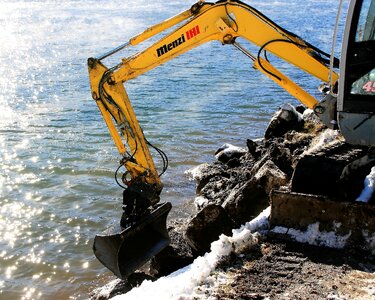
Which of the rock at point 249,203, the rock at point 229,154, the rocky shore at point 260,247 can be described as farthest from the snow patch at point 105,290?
the rock at point 229,154

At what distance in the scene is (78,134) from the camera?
13961 mm

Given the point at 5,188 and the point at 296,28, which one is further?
the point at 296,28

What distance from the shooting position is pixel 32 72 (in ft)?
68.0

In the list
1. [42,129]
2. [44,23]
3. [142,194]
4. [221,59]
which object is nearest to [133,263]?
[142,194]

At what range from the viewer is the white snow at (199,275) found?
516 cm

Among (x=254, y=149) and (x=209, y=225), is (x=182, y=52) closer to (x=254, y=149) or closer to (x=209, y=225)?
(x=209, y=225)

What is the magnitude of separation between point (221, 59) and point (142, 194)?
670 inches

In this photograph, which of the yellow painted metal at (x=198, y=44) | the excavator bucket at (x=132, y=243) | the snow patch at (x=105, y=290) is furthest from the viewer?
the snow patch at (x=105, y=290)

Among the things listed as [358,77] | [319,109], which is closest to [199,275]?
[319,109]

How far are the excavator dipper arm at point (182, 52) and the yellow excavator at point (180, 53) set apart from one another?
12 millimetres

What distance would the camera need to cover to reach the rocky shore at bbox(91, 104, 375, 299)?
200 inches

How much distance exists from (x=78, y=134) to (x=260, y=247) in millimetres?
9039

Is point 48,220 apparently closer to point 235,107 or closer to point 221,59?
point 235,107

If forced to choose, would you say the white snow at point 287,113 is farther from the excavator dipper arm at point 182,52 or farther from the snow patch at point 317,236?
the snow patch at point 317,236
